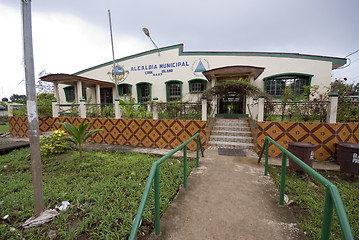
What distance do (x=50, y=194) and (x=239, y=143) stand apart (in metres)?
5.52

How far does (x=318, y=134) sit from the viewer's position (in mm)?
4527

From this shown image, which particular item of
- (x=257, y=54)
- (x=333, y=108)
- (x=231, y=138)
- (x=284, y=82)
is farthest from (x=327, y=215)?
(x=257, y=54)

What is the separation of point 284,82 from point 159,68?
8090 mm

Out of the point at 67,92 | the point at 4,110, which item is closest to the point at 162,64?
the point at 67,92

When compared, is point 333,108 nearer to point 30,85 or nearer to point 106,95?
point 30,85

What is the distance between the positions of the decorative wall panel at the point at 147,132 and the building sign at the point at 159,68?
5849mm

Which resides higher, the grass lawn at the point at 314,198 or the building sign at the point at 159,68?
the building sign at the point at 159,68

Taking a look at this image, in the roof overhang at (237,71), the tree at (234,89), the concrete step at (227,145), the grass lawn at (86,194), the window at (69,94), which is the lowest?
the grass lawn at (86,194)

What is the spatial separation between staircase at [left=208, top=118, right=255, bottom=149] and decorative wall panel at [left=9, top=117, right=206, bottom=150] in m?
0.83

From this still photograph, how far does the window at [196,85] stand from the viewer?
10078 millimetres

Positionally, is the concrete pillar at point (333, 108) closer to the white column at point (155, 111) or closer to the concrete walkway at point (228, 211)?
the concrete walkway at point (228, 211)

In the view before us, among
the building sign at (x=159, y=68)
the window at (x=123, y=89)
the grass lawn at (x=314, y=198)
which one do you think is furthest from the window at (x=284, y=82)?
the window at (x=123, y=89)

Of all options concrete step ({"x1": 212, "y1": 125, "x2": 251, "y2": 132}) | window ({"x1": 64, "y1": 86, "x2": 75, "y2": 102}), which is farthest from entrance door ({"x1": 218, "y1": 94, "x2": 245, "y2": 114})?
window ({"x1": 64, "y1": 86, "x2": 75, "y2": 102})

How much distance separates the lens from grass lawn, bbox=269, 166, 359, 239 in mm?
1966
